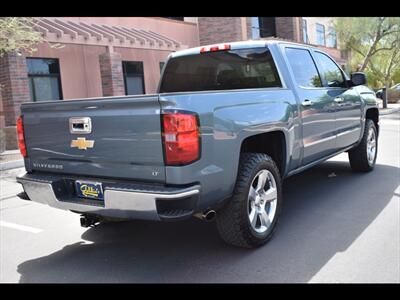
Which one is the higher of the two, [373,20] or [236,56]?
[373,20]

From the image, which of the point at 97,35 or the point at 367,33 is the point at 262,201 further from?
the point at 367,33

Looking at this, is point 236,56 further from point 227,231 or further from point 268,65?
point 227,231

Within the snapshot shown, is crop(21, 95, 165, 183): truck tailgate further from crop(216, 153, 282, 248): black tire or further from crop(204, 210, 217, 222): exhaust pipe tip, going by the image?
→ crop(216, 153, 282, 248): black tire

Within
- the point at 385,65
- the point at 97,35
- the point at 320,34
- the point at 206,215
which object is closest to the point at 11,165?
the point at 97,35

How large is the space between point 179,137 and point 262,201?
1.26 metres

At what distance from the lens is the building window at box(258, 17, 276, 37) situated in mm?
24453

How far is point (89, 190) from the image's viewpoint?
359cm

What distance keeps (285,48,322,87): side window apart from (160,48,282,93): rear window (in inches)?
11.6

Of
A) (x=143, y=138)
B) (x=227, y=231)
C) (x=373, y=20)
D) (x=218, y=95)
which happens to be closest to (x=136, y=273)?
(x=227, y=231)

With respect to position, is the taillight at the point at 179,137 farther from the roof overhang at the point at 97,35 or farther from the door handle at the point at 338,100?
the roof overhang at the point at 97,35

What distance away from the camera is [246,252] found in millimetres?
3871

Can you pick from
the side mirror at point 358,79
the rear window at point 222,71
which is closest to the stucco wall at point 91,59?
the rear window at point 222,71

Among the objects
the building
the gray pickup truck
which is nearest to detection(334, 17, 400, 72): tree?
the building
